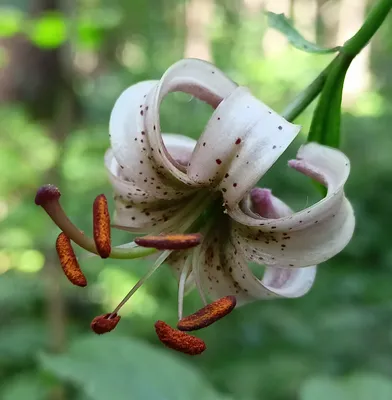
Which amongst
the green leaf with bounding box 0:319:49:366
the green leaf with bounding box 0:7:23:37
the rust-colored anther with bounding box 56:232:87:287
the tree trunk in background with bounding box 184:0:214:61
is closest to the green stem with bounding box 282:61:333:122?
the rust-colored anther with bounding box 56:232:87:287

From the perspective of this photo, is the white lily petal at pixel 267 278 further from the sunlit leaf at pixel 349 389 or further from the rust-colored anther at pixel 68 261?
the sunlit leaf at pixel 349 389

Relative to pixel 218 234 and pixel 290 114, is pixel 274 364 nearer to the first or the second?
pixel 218 234

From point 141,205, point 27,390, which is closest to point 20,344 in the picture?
point 27,390

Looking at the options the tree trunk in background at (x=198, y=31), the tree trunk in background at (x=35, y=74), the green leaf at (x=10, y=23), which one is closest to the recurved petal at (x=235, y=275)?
the green leaf at (x=10, y=23)

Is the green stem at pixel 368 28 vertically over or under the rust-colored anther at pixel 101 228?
over

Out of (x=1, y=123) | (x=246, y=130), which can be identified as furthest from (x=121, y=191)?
(x=1, y=123)

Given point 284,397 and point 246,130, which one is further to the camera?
point 284,397
